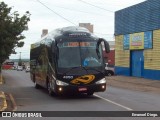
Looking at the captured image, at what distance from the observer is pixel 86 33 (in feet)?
71.2

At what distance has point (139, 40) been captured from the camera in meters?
46.7

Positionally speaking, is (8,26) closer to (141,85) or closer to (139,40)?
(141,85)

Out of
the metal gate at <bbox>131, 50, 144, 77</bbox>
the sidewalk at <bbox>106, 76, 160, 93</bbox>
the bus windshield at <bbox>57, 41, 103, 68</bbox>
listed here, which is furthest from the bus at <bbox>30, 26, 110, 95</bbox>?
the metal gate at <bbox>131, 50, 144, 77</bbox>

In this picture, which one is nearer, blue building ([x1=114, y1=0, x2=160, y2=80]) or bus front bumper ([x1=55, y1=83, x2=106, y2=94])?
bus front bumper ([x1=55, y1=83, x2=106, y2=94])

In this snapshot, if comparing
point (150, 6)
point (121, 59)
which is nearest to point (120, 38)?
point (121, 59)

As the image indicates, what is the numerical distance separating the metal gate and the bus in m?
24.8

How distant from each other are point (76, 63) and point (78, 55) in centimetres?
42

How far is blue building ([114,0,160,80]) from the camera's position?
4256 cm

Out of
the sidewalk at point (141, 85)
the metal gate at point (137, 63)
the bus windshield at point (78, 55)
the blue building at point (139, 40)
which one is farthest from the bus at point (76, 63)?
the metal gate at point (137, 63)

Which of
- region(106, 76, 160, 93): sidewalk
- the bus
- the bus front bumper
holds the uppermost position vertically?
the bus

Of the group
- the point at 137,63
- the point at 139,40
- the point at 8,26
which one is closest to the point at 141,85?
the point at 137,63

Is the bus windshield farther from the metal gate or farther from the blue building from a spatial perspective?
the metal gate

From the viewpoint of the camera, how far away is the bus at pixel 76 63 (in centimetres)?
Answer: 2042

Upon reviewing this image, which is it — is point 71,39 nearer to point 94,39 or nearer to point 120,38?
point 94,39
